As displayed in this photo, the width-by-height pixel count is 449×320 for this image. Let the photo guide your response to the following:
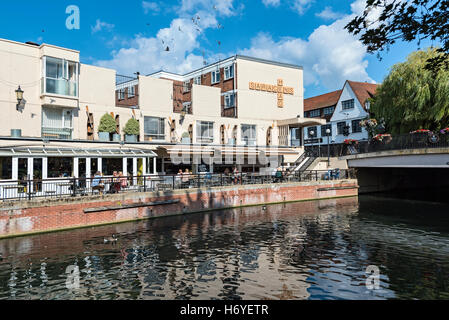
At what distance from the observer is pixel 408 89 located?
28.1 meters

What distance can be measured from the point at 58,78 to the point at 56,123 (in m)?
3.05

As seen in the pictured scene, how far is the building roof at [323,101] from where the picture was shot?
2005 inches

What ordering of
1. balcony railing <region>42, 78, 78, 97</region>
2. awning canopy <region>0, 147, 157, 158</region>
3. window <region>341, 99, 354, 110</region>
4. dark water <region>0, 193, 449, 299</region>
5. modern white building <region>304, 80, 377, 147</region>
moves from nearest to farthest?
dark water <region>0, 193, 449, 299</region> → awning canopy <region>0, 147, 157, 158</region> → balcony railing <region>42, 78, 78, 97</region> → modern white building <region>304, 80, 377, 147</region> → window <region>341, 99, 354, 110</region>

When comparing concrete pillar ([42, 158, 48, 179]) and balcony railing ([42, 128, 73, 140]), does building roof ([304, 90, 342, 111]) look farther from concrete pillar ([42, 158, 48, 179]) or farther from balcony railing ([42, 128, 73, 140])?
concrete pillar ([42, 158, 48, 179])

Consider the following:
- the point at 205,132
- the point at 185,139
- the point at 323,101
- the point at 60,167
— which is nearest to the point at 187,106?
the point at 205,132

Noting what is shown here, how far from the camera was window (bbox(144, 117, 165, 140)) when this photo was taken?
25922mm

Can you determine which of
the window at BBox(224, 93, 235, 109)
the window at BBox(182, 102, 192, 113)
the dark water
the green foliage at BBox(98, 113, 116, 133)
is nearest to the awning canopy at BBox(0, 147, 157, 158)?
the green foliage at BBox(98, 113, 116, 133)

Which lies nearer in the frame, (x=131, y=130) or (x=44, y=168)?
(x=44, y=168)

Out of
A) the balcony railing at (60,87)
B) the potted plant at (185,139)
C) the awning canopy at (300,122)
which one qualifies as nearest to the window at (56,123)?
the balcony railing at (60,87)

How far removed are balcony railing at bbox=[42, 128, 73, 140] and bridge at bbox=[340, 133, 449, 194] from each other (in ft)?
79.6

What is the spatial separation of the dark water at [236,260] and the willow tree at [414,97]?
42.2 feet

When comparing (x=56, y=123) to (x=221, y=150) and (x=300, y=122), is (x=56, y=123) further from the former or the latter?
(x=300, y=122)

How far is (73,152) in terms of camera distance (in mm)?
19312

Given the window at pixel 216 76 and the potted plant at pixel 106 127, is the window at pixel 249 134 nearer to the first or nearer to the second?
the window at pixel 216 76
